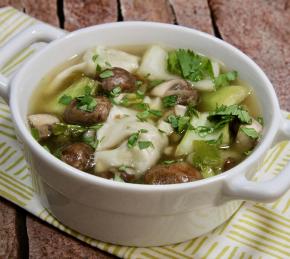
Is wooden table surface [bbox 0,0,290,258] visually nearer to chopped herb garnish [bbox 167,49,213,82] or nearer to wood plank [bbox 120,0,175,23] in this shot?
wood plank [bbox 120,0,175,23]

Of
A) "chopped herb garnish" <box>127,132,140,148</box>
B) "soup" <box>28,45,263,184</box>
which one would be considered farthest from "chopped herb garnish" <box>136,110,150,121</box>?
"chopped herb garnish" <box>127,132,140,148</box>

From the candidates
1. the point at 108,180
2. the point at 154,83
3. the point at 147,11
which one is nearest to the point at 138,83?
the point at 154,83

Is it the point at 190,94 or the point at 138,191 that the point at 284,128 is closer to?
the point at 190,94

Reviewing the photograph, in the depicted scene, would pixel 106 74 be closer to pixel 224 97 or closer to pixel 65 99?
pixel 65 99

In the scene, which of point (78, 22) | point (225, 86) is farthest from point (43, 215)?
point (78, 22)

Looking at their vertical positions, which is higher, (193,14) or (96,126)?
(96,126)

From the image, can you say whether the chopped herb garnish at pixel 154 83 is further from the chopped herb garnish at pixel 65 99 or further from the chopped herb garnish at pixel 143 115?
the chopped herb garnish at pixel 65 99
